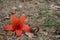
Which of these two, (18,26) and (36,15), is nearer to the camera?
(18,26)

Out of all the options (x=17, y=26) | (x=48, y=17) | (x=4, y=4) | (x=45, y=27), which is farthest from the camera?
(x=4, y=4)

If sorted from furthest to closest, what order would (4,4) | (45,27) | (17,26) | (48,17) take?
(4,4) < (48,17) < (45,27) < (17,26)

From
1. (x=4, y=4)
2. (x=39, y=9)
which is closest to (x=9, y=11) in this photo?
(x=4, y=4)

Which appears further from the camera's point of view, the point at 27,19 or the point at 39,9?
the point at 39,9

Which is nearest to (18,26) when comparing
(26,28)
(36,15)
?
(26,28)

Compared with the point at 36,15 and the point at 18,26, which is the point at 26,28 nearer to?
the point at 18,26

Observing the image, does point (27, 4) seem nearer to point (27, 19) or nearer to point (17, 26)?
point (27, 19)

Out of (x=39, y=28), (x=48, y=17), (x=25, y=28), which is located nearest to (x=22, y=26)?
(x=25, y=28)
